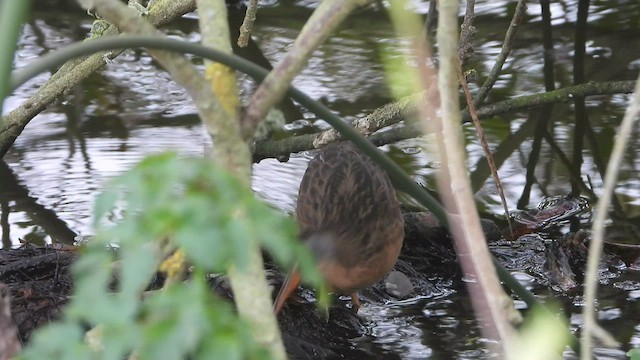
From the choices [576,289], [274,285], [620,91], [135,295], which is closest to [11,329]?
[135,295]

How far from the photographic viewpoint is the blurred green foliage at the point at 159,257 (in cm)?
163

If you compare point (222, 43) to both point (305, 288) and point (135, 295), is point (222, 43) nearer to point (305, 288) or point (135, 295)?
point (135, 295)

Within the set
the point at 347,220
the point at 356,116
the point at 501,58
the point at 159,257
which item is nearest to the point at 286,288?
the point at 347,220

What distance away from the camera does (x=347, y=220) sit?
4.73 metres

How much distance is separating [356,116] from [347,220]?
5.99ft

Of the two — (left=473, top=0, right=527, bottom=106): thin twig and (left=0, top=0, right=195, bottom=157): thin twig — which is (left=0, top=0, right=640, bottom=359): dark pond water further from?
(left=473, top=0, right=527, bottom=106): thin twig

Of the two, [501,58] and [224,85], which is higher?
[224,85]

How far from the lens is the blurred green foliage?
1629 millimetres

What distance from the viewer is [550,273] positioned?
470cm

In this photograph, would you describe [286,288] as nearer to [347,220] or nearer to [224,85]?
[347,220]

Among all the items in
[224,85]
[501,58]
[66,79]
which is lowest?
[66,79]

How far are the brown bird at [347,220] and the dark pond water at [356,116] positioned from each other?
228 millimetres

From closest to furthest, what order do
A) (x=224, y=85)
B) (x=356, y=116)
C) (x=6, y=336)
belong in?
1. (x=6, y=336)
2. (x=224, y=85)
3. (x=356, y=116)

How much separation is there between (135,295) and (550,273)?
332 centimetres
